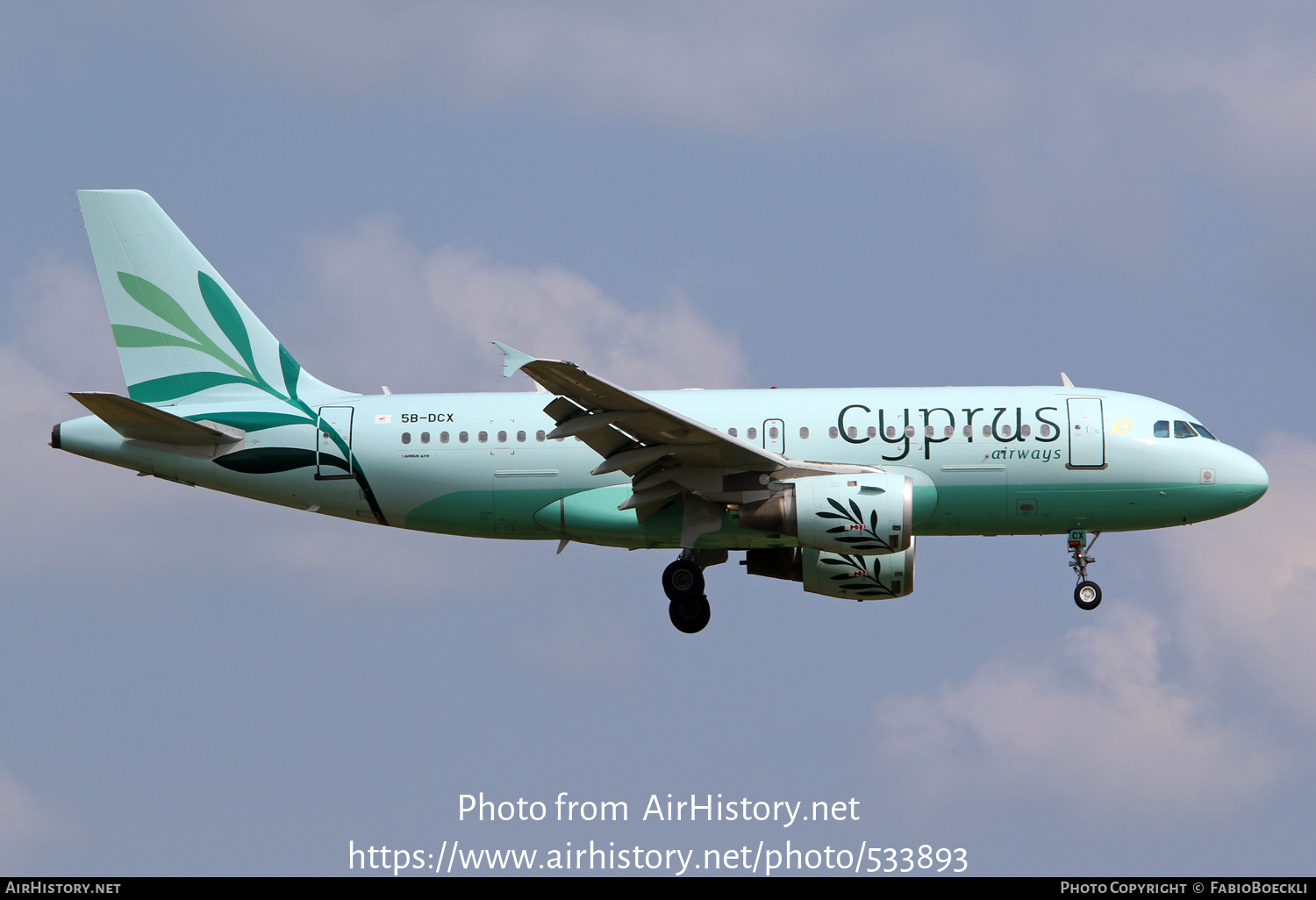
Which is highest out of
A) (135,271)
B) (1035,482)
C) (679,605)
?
(135,271)

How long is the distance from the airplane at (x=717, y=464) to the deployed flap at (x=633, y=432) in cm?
7

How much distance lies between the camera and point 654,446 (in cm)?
2884

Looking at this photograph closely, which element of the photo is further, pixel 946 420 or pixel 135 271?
pixel 135 271

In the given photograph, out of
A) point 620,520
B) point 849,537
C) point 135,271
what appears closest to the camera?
point 849,537

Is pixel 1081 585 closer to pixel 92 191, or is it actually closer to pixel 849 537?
pixel 849 537

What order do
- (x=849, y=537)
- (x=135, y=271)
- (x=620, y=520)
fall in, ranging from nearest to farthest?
(x=849, y=537)
(x=620, y=520)
(x=135, y=271)

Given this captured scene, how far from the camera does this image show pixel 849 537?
28594 mm

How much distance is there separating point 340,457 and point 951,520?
499 inches

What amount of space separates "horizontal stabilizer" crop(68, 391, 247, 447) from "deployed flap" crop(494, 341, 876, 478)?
316 inches

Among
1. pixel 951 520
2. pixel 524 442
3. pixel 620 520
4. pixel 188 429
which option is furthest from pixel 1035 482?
pixel 188 429

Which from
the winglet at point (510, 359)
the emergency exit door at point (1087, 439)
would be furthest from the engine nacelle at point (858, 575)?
the winglet at point (510, 359)

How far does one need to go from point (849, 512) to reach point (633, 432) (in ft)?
14.4

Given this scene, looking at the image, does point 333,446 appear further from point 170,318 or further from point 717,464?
point 717,464

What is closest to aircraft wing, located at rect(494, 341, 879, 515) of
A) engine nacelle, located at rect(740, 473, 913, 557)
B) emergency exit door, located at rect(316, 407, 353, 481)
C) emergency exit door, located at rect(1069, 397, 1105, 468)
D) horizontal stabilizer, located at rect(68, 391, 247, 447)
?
engine nacelle, located at rect(740, 473, 913, 557)
